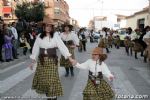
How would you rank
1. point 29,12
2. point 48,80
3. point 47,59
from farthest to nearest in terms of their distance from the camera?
point 29,12 → point 47,59 → point 48,80

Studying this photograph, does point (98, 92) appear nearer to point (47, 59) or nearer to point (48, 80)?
point (48, 80)

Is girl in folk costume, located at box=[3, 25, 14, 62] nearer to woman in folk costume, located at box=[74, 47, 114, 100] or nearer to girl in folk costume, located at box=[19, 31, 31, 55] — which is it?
girl in folk costume, located at box=[19, 31, 31, 55]

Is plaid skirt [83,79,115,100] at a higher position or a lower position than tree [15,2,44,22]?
lower

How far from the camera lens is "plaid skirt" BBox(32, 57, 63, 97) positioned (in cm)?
735

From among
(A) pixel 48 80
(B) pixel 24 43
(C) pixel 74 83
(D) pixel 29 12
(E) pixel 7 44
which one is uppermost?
(D) pixel 29 12

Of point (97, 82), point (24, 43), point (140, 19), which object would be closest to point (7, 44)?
Answer: point (24, 43)

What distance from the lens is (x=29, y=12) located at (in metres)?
52.6

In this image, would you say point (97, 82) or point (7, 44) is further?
point (7, 44)

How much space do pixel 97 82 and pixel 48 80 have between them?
1.11 metres

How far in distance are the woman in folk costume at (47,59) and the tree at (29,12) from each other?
43836mm

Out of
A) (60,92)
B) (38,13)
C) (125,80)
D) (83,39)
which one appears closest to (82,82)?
(125,80)

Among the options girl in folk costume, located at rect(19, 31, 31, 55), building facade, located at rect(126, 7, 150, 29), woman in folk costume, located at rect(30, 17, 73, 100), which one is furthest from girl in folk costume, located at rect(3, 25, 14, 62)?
building facade, located at rect(126, 7, 150, 29)

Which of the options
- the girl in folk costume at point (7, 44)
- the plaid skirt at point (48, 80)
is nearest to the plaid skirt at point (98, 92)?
the plaid skirt at point (48, 80)

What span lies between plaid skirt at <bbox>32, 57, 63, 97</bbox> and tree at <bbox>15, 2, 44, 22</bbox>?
43.9 meters
